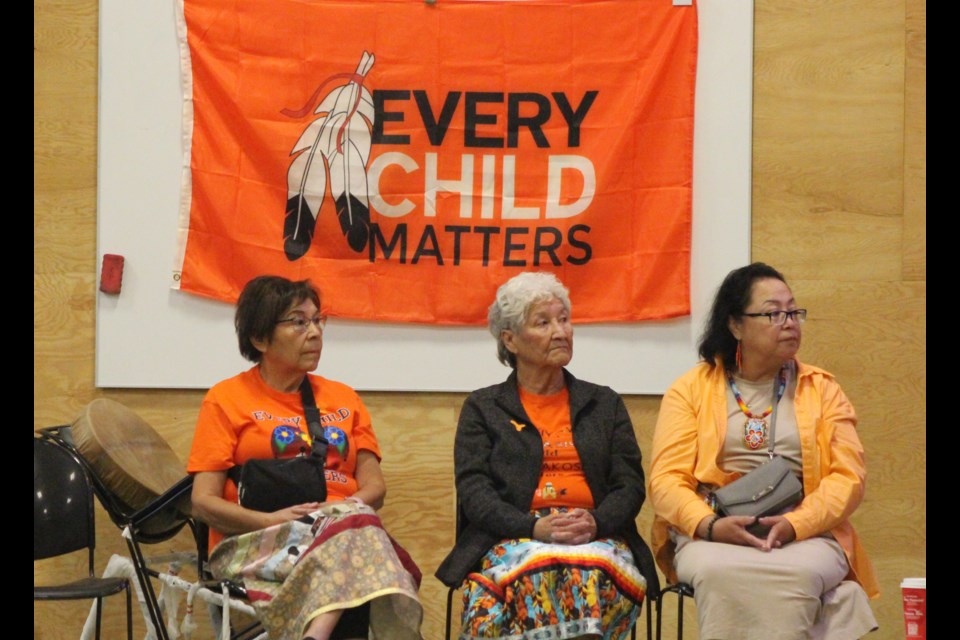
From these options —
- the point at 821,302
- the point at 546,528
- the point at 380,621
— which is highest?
the point at 821,302

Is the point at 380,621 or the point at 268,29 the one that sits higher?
the point at 268,29

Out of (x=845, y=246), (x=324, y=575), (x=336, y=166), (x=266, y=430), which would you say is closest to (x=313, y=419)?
(x=266, y=430)

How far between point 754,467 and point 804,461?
0.14 meters

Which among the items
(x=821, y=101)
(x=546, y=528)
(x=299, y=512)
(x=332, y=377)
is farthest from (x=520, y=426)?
(x=821, y=101)

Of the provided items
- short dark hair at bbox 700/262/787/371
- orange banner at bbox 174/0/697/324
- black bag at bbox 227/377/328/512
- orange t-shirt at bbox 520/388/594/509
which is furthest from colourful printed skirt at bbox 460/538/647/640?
orange banner at bbox 174/0/697/324

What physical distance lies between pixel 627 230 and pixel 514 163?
0.49 m

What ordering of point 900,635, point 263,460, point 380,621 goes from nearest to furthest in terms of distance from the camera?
point 380,621
point 263,460
point 900,635

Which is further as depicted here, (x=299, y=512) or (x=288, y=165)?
(x=288, y=165)

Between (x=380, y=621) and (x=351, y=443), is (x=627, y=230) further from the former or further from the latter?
(x=380, y=621)

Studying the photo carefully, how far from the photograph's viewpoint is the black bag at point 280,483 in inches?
129

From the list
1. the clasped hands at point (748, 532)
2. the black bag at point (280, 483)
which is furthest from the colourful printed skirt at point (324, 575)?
the clasped hands at point (748, 532)

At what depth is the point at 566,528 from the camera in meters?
3.23

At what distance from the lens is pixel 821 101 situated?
4.32 m

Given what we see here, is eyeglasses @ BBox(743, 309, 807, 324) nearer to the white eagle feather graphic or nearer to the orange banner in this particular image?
the orange banner
